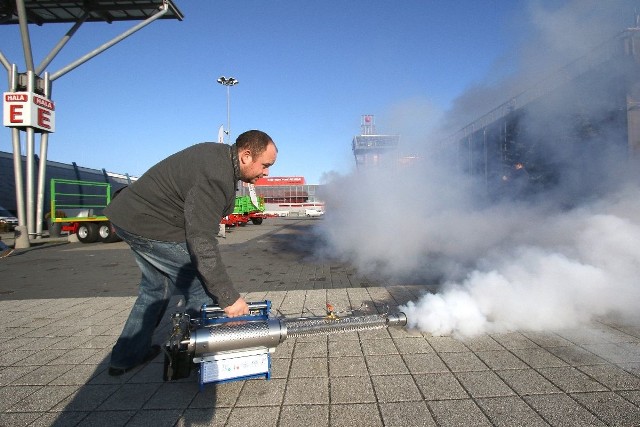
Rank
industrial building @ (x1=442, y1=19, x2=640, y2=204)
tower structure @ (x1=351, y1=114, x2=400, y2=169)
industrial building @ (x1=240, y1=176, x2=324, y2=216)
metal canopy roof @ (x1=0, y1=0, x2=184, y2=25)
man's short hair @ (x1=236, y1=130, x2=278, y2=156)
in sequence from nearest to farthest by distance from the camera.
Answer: man's short hair @ (x1=236, y1=130, x2=278, y2=156), industrial building @ (x1=442, y1=19, x2=640, y2=204), tower structure @ (x1=351, y1=114, x2=400, y2=169), metal canopy roof @ (x1=0, y1=0, x2=184, y2=25), industrial building @ (x1=240, y1=176, x2=324, y2=216)

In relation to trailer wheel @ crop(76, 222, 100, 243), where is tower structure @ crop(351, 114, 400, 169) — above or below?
above

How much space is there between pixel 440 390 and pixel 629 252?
2572 millimetres

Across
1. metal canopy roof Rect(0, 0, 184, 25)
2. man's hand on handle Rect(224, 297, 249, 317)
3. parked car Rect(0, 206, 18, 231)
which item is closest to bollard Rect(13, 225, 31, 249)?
parked car Rect(0, 206, 18, 231)

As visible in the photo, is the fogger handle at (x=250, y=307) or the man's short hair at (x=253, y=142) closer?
the man's short hair at (x=253, y=142)

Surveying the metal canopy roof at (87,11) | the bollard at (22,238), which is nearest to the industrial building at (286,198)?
the metal canopy roof at (87,11)

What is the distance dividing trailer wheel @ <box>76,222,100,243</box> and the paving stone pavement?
364 inches

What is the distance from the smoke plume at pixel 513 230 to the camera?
3.03 m

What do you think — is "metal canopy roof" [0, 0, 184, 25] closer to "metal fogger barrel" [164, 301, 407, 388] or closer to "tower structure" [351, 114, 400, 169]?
"tower structure" [351, 114, 400, 169]

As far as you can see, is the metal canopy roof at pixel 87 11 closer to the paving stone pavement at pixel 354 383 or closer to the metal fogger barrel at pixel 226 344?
the paving stone pavement at pixel 354 383

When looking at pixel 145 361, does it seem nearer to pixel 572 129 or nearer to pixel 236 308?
pixel 236 308

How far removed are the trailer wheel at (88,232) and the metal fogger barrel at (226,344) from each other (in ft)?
38.5

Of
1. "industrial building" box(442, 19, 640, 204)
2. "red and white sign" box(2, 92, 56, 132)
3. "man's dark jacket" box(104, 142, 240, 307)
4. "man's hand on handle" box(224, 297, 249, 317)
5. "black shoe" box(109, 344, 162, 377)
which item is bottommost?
"black shoe" box(109, 344, 162, 377)

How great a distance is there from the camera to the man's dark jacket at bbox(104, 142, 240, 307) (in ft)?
6.01

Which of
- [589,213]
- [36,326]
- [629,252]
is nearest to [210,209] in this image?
[36,326]
